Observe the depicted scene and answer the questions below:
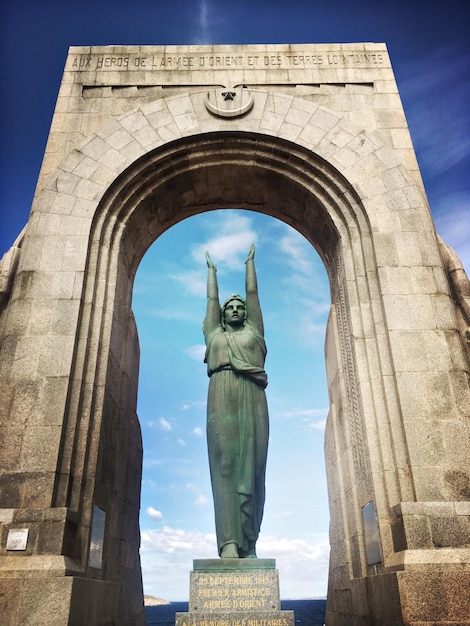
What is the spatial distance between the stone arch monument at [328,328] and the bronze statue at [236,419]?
167 cm

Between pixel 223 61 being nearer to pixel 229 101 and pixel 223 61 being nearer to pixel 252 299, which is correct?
pixel 229 101

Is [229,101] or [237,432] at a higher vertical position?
[229,101]

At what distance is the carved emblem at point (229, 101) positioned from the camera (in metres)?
10.9

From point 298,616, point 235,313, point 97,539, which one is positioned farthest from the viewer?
point 298,616

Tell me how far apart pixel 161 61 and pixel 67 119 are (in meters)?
2.57

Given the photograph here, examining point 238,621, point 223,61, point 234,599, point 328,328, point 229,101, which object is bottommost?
point 238,621

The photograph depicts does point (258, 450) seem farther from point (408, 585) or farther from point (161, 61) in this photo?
point (161, 61)

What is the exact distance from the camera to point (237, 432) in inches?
361

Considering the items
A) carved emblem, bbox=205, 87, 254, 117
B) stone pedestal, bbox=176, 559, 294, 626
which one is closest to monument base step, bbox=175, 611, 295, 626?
stone pedestal, bbox=176, 559, 294, 626

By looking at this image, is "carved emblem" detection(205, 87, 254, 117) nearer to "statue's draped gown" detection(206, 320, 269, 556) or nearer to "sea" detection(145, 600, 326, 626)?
"statue's draped gown" detection(206, 320, 269, 556)

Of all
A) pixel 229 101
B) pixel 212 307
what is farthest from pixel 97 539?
pixel 229 101

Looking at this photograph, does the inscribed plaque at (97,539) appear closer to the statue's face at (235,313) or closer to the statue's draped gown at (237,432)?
the statue's draped gown at (237,432)

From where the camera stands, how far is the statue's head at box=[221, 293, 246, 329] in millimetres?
10164

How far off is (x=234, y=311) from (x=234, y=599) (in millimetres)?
4891
